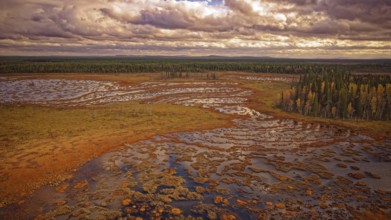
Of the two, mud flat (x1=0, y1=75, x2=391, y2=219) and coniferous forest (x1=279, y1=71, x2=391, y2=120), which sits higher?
coniferous forest (x1=279, y1=71, x2=391, y2=120)

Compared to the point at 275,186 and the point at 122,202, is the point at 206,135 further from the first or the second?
the point at 122,202

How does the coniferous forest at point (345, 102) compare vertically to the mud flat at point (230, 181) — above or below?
above

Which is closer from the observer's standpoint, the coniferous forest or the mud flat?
the mud flat

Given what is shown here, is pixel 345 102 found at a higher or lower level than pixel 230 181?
higher

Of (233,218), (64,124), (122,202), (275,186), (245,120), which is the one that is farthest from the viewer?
(245,120)

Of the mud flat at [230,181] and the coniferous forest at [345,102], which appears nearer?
the mud flat at [230,181]

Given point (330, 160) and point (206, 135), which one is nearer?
point (330, 160)

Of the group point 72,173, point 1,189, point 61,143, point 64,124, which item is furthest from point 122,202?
point 64,124

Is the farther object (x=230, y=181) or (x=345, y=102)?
(x=345, y=102)
